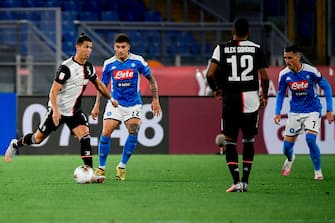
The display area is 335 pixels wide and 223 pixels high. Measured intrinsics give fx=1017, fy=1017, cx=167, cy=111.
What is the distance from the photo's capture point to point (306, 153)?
22.9 meters

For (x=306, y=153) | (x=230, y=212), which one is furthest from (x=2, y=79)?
(x=230, y=212)

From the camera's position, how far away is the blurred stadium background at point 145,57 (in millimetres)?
22703

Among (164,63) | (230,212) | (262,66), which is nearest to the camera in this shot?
(230,212)

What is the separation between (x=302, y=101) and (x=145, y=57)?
1027 centimetres

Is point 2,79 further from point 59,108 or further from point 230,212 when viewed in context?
point 230,212

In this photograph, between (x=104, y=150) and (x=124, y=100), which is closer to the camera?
(x=104, y=150)

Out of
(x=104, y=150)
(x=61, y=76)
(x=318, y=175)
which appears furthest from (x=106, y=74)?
(x=318, y=175)

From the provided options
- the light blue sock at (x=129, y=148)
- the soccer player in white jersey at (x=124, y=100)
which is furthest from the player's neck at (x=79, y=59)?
the light blue sock at (x=129, y=148)

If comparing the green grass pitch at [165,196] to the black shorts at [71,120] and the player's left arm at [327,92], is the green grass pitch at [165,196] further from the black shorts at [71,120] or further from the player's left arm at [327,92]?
the player's left arm at [327,92]

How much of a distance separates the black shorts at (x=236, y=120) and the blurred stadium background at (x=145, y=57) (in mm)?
9931

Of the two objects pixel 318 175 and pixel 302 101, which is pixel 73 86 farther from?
pixel 318 175

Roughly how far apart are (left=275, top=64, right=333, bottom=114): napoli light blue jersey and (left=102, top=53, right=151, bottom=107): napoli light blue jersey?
2.24 meters

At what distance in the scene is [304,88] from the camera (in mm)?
15766

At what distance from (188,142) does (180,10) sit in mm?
9356
